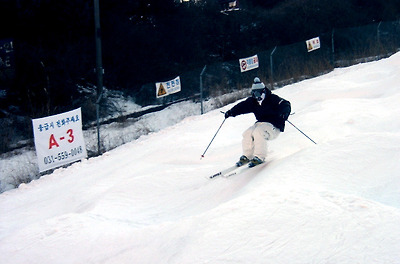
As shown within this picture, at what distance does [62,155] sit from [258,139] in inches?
203

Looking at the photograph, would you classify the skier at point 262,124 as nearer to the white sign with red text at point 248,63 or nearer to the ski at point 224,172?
the ski at point 224,172

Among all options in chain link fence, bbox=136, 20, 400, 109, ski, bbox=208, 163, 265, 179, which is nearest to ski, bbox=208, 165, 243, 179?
ski, bbox=208, 163, 265, 179

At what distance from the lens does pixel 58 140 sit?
36.4 ft

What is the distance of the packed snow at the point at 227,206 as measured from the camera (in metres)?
4.33

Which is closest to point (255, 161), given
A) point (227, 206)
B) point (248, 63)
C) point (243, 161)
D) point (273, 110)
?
point (243, 161)

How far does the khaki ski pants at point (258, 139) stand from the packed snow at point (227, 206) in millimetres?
387

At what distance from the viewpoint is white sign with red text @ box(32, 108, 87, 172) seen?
10.8m

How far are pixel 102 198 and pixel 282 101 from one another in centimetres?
333

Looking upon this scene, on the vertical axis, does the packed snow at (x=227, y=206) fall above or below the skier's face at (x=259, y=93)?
below

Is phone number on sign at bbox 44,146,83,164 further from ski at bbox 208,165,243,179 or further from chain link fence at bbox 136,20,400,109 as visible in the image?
chain link fence at bbox 136,20,400,109

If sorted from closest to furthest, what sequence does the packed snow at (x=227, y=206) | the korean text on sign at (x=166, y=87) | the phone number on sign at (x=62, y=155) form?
1. the packed snow at (x=227, y=206)
2. the phone number on sign at (x=62, y=155)
3. the korean text on sign at (x=166, y=87)

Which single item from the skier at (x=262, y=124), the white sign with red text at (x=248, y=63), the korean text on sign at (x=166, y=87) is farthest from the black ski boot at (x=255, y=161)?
the white sign with red text at (x=248, y=63)

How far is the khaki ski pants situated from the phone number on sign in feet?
15.7

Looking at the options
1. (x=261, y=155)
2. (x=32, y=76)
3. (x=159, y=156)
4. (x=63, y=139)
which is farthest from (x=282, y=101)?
(x=32, y=76)
